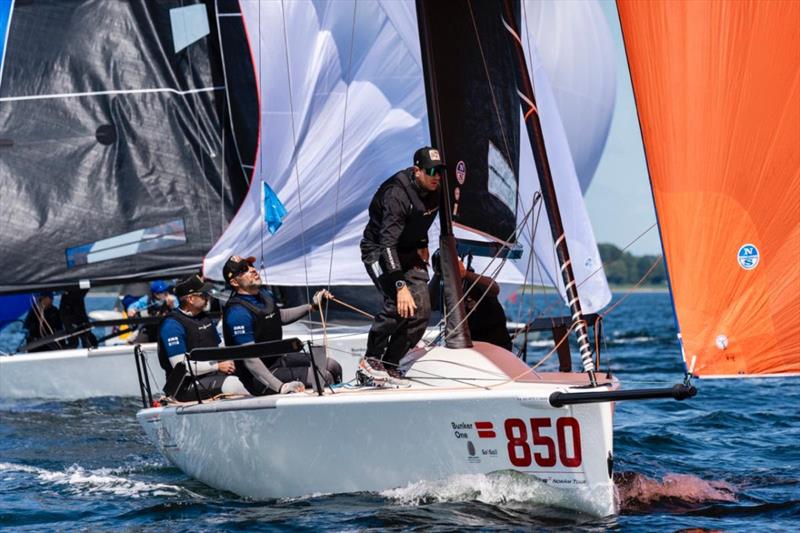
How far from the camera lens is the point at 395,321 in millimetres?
7742

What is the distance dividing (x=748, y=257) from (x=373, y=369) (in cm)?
250

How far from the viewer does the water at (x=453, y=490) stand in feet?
23.2

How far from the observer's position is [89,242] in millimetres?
16094

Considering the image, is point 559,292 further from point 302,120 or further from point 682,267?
point 302,120

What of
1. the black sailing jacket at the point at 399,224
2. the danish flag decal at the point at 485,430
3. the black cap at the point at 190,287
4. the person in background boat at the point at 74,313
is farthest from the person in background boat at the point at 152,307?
the danish flag decal at the point at 485,430

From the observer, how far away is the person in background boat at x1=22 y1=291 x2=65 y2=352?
54.9 ft

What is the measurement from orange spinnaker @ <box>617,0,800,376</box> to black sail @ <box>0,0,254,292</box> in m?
10.4

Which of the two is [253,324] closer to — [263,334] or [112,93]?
[263,334]

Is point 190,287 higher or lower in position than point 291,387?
higher

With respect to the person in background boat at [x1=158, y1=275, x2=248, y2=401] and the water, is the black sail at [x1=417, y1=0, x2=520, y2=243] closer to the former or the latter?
the person in background boat at [x1=158, y1=275, x2=248, y2=401]

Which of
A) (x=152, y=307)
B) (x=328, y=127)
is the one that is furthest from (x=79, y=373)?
(x=328, y=127)

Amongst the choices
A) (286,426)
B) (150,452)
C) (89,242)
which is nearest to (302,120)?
(89,242)

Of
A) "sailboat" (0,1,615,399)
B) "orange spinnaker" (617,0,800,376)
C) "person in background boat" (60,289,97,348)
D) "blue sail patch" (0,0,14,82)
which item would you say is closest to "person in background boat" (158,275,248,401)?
"orange spinnaker" (617,0,800,376)

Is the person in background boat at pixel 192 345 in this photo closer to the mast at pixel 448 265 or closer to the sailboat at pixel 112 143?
the mast at pixel 448 265
